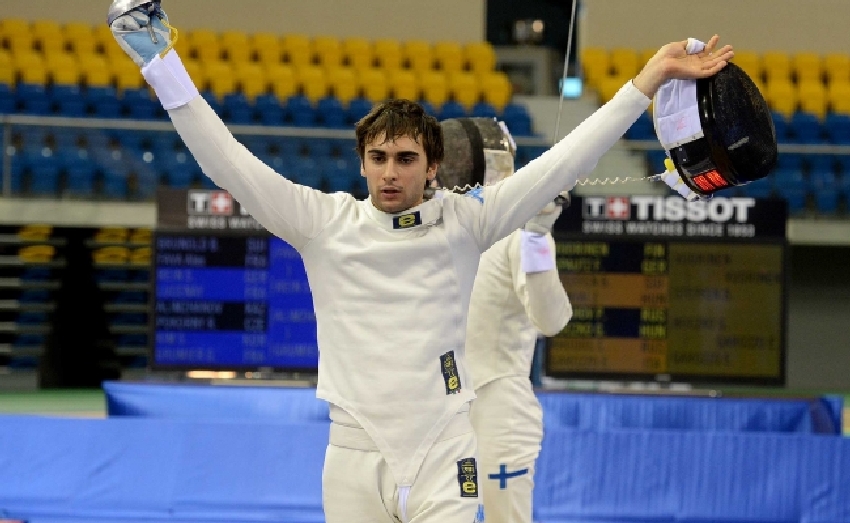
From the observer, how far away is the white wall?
591 inches

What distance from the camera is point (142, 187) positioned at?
9.97 metres

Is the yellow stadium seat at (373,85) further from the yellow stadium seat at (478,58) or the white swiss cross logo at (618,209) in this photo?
the white swiss cross logo at (618,209)

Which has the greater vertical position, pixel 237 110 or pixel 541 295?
pixel 237 110

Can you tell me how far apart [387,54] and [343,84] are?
1.21 m

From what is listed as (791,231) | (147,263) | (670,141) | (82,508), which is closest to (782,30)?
(791,231)

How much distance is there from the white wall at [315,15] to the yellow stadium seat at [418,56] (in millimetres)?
1099

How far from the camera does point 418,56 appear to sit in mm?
14602

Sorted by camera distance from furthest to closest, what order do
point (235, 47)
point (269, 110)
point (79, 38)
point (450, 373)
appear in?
point (235, 47) → point (79, 38) → point (269, 110) → point (450, 373)

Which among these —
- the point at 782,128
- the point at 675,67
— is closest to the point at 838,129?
the point at 782,128

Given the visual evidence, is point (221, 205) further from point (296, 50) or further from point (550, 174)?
point (296, 50)

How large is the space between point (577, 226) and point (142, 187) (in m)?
4.36

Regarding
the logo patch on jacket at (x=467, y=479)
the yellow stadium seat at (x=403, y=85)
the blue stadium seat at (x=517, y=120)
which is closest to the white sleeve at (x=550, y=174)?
the logo patch on jacket at (x=467, y=479)

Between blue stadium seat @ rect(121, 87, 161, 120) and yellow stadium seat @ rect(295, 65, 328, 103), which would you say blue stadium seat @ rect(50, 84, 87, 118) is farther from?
yellow stadium seat @ rect(295, 65, 328, 103)

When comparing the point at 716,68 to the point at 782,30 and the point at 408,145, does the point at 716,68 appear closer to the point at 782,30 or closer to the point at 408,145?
the point at 408,145
